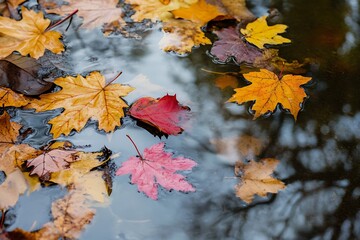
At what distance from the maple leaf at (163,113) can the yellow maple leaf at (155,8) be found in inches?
24.5

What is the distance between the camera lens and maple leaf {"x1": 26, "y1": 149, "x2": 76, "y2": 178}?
4.28 feet

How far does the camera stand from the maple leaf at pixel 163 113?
1.48m

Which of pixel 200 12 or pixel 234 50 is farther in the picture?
pixel 200 12

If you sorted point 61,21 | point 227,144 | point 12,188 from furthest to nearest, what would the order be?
point 61,21 < point 227,144 < point 12,188

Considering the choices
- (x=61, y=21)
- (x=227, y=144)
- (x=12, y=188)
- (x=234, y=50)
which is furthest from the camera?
(x=61, y=21)

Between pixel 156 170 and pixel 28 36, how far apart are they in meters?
0.93

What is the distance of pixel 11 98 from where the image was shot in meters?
1.54

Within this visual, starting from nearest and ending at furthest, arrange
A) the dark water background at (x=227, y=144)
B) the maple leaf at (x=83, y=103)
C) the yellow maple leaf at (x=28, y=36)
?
the dark water background at (x=227, y=144) → the maple leaf at (x=83, y=103) → the yellow maple leaf at (x=28, y=36)

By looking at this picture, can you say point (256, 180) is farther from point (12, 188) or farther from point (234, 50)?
point (12, 188)

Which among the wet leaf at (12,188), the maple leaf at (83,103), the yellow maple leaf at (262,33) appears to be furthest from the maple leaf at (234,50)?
the wet leaf at (12,188)

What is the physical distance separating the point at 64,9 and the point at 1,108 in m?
0.69

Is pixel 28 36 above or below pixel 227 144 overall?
above

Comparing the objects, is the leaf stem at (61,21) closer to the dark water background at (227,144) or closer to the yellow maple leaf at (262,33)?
the dark water background at (227,144)

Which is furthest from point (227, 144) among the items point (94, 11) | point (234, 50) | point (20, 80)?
point (94, 11)
